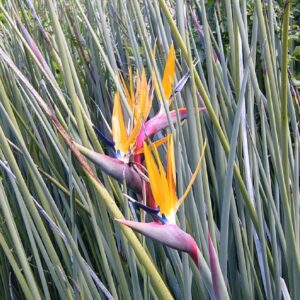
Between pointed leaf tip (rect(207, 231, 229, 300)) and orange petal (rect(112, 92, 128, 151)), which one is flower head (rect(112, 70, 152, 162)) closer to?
orange petal (rect(112, 92, 128, 151))

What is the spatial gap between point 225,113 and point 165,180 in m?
0.41

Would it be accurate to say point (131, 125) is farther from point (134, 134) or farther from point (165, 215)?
point (165, 215)

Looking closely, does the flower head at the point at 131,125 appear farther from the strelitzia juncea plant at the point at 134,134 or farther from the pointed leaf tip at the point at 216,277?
the pointed leaf tip at the point at 216,277

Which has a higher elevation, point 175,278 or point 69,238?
point 69,238

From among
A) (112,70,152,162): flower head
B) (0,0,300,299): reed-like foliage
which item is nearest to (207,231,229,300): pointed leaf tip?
(0,0,300,299): reed-like foliage

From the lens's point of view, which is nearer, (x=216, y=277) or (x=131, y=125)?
(x=216, y=277)

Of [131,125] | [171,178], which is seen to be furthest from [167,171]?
[131,125]

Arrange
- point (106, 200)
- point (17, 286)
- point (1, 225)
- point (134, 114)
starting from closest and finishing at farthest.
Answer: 1. point (106, 200)
2. point (134, 114)
3. point (1, 225)
4. point (17, 286)

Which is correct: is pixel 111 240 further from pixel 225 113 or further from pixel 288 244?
pixel 225 113

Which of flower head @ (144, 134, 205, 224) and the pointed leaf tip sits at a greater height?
flower head @ (144, 134, 205, 224)

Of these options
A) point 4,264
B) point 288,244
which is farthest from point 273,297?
point 4,264

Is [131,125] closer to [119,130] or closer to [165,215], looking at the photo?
[119,130]

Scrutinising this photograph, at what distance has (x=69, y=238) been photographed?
1.94 feet

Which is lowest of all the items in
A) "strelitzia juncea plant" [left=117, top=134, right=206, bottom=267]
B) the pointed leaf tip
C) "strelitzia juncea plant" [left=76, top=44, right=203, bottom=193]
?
the pointed leaf tip
